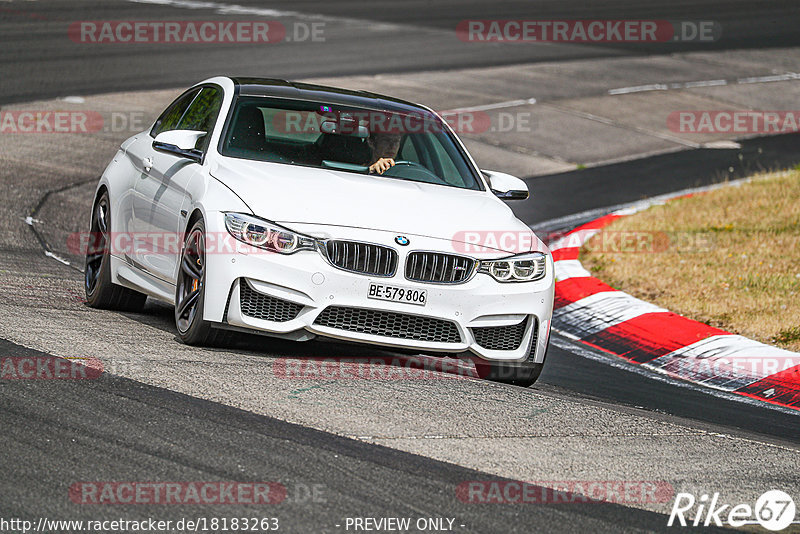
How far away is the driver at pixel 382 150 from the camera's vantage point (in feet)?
26.3

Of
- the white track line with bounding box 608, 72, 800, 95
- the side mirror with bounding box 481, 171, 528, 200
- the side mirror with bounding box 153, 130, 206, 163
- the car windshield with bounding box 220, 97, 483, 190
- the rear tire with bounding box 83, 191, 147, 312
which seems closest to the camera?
the side mirror with bounding box 153, 130, 206, 163

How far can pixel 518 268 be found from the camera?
721 cm

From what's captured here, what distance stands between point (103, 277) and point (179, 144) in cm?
123

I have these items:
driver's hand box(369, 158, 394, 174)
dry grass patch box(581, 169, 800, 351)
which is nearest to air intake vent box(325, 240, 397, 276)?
driver's hand box(369, 158, 394, 174)

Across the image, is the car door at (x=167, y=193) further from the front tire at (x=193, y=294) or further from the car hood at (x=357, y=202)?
the car hood at (x=357, y=202)

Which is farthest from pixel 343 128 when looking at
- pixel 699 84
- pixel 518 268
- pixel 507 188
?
pixel 699 84

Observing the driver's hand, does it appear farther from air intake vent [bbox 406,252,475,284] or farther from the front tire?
the front tire

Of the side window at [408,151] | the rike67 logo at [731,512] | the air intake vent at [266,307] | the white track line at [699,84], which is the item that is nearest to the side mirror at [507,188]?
the side window at [408,151]

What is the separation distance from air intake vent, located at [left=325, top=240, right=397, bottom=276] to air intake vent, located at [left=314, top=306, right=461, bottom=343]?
22 cm

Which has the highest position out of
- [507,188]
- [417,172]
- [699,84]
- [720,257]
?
[417,172]

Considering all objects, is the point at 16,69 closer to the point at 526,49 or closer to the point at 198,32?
the point at 198,32

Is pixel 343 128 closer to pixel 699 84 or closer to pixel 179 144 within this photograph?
pixel 179 144

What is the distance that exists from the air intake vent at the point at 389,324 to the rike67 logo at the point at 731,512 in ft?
6.82

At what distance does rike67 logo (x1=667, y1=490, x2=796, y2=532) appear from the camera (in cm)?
492
